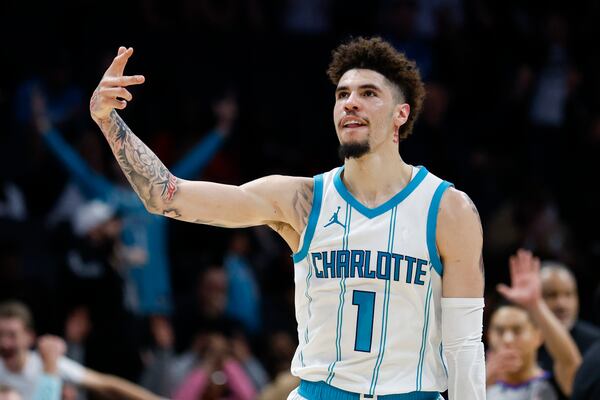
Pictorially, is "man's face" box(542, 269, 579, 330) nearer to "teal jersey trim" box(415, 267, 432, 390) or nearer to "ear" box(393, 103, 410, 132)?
"ear" box(393, 103, 410, 132)

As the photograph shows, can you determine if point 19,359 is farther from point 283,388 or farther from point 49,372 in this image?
point 283,388

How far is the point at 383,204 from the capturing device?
482cm

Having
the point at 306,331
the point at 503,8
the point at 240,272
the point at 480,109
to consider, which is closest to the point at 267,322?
the point at 240,272

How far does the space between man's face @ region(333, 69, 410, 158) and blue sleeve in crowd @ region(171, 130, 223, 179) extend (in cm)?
623

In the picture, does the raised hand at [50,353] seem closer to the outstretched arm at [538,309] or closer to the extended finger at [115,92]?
→ the outstretched arm at [538,309]

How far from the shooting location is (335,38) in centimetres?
1330

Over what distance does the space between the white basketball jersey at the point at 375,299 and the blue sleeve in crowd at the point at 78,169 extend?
244 inches

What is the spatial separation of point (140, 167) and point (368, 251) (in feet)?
3.19

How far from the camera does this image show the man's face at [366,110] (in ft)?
15.9

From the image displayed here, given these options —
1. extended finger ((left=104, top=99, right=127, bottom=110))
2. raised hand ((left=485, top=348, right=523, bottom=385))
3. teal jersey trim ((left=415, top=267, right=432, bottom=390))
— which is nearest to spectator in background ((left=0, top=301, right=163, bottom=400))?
raised hand ((left=485, top=348, right=523, bottom=385))

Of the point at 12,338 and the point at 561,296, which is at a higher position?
the point at 561,296

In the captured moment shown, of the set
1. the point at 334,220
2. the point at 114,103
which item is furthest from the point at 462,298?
the point at 114,103

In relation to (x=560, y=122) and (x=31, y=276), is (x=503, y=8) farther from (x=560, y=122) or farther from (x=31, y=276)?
(x=31, y=276)

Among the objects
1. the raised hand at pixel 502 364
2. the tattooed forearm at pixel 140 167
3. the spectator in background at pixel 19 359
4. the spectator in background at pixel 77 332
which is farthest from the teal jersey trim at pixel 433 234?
the spectator in background at pixel 77 332
